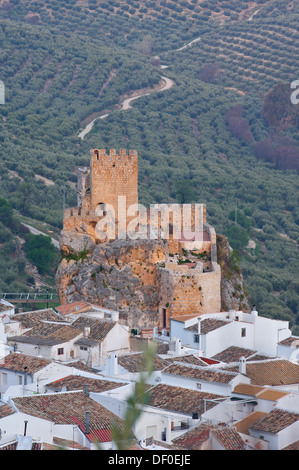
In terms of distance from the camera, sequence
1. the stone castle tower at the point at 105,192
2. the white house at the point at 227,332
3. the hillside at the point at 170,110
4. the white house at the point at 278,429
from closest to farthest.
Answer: the white house at the point at 278,429 → the white house at the point at 227,332 → the stone castle tower at the point at 105,192 → the hillside at the point at 170,110

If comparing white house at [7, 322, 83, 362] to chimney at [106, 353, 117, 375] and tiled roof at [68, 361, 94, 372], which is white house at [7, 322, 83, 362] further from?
chimney at [106, 353, 117, 375]

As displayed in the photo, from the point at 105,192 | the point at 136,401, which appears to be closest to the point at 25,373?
the point at 105,192

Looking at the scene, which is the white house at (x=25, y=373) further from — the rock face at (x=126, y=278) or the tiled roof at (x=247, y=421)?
the rock face at (x=126, y=278)

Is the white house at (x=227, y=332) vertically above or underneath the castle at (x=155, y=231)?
underneath

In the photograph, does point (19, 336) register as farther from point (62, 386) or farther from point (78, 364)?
point (62, 386)

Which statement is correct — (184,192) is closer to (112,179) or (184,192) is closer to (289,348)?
(112,179)

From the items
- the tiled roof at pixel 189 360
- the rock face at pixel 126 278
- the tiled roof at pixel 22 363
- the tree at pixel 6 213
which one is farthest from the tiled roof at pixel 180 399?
the tree at pixel 6 213
